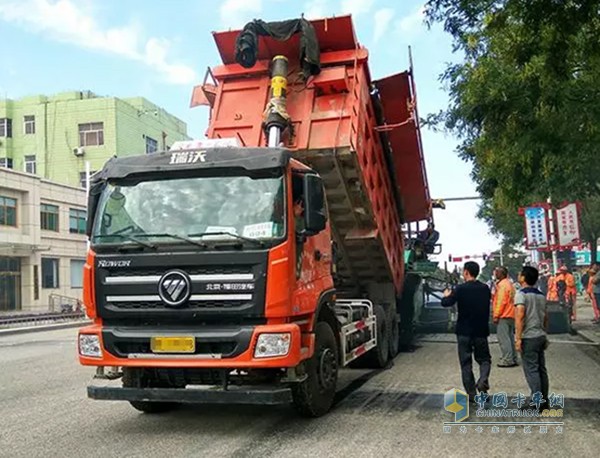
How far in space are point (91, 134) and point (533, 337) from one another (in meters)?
43.1

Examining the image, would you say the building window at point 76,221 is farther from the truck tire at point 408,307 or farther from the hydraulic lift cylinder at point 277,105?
the hydraulic lift cylinder at point 277,105

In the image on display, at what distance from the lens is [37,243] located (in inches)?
1379

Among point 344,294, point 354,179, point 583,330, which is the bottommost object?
point 583,330

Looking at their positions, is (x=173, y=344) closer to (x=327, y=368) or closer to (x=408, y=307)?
(x=327, y=368)

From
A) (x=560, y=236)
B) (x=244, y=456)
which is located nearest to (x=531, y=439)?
(x=244, y=456)

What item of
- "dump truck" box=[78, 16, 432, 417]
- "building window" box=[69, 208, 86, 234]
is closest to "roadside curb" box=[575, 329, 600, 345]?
"dump truck" box=[78, 16, 432, 417]

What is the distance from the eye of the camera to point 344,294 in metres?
9.75

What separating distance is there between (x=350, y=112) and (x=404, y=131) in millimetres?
1903

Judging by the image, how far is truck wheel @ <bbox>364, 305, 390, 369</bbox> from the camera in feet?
32.3

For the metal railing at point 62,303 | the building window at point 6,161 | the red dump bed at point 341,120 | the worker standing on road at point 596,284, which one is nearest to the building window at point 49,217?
the metal railing at point 62,303

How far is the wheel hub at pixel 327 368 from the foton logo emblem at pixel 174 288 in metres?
1.59

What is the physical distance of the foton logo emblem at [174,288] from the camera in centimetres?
591

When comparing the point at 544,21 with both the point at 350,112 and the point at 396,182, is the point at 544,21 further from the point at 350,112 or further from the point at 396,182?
the point at 396,182

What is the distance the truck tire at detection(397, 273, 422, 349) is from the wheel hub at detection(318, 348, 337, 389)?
16.2 ft
